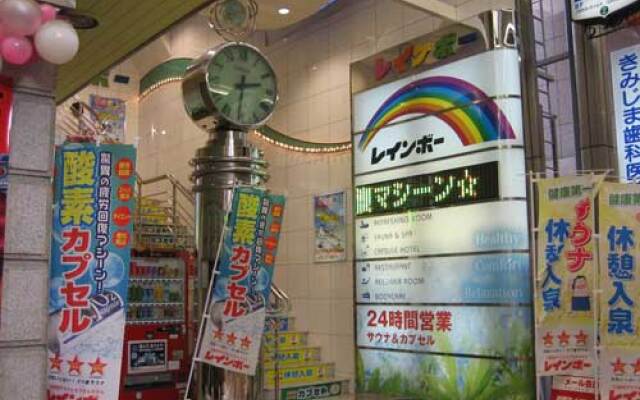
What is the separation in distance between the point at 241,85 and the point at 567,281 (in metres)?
2.62

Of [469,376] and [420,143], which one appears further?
[420,143]

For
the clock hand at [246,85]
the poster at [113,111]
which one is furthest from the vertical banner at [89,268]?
the poster at [113,111]

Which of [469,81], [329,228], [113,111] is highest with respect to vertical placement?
[113,111]

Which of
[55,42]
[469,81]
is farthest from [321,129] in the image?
[55,42]

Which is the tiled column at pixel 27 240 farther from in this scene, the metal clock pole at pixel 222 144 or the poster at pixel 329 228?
the poster at pixel 329 228

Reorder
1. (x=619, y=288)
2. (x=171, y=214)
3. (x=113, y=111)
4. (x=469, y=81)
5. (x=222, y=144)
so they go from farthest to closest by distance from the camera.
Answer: (x=113, y=111)
(x=171, y=214)
(x=469, y=81)
(x=222, y=144)
(x=619, y=288)

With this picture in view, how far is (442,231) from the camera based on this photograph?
17.2ft

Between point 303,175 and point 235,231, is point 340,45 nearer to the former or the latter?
point 303,175

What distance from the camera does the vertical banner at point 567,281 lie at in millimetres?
4215

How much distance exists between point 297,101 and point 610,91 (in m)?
4.34

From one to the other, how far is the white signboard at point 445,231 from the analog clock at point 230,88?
1540 mm

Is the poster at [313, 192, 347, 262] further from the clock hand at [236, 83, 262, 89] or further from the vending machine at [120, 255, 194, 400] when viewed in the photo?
the clock hand at [236, 83, 262, 89]

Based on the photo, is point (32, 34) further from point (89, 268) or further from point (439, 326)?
point (439, 326)

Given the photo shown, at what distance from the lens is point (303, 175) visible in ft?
28.0
